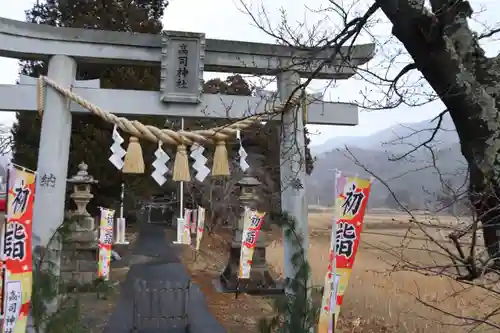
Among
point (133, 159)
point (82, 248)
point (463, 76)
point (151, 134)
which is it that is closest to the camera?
point (463, 76)

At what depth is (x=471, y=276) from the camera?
5.75ft

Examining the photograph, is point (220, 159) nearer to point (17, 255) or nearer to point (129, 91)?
point (129, 91)

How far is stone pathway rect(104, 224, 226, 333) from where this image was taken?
278 inches

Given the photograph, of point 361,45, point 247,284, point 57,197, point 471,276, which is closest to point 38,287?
point 57,197

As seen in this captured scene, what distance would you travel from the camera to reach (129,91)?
18.5 feet

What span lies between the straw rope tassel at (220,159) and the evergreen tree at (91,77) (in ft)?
27.7

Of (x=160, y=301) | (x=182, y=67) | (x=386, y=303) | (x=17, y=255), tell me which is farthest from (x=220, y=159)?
(x=386, y=303)

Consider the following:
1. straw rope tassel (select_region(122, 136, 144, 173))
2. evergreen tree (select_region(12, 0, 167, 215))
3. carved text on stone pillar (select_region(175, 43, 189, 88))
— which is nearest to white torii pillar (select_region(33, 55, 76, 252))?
straw rope tassel (select_region(122, 136, 144, 173))

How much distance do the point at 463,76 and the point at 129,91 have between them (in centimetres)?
446

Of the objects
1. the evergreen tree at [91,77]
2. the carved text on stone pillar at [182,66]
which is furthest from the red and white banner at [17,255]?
the evergreen tree at [91,77]

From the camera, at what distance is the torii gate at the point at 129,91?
17.8 ft

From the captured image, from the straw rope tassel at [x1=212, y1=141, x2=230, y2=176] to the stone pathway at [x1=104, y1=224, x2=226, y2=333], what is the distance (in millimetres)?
2681

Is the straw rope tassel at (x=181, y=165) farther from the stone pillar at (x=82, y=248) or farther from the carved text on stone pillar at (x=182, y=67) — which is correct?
the stone pillar at (x=82, y=248)

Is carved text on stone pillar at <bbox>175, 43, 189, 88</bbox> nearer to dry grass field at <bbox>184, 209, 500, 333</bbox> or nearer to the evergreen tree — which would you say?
dry grass field at <bbox>184, 209, 500, 333</bbox>
